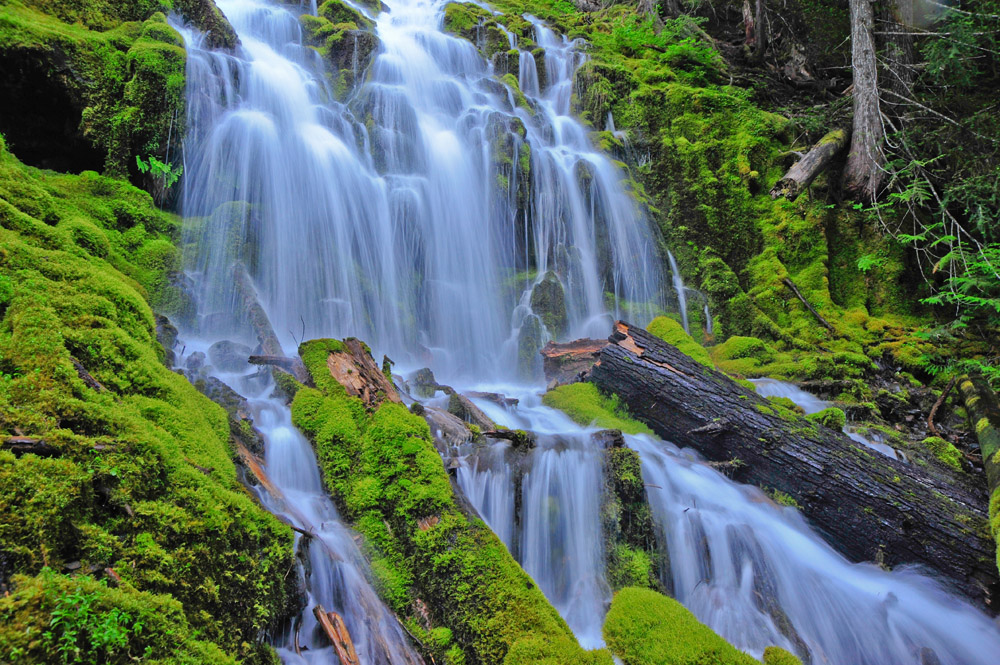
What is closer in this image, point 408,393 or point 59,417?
point 59,417

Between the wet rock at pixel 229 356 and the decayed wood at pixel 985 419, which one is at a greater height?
the wet rock at pixel 229 356

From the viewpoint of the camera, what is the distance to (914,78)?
11297 mm

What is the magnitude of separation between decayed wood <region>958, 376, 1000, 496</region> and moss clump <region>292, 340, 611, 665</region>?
4657mm

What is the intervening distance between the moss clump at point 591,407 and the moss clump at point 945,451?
3.31 m

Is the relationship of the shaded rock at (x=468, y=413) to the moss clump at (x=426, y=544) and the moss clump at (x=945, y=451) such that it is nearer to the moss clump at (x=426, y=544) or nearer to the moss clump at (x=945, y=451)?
the moss clump at (x=426, y=544)

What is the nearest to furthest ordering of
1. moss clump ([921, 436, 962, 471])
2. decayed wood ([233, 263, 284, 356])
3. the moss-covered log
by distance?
1. the moss-covered log
2. moss clump ([921, 436, 962, 471])
3. decayed wood ([233, 263, 284, 356])

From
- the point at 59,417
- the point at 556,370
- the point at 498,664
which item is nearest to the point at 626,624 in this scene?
the point at 498,664

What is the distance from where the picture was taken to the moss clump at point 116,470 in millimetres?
1695

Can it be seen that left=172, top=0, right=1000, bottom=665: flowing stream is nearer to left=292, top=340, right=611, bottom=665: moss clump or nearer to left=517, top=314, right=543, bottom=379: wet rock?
left=517, top=314, right=543, bottom=379: wet rock

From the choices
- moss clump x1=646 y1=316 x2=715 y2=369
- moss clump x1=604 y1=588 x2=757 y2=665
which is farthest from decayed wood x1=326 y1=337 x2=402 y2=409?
moss clump x1=646 y1=316 x2=715 y2=369

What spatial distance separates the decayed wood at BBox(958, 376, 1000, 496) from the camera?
4.57 meters

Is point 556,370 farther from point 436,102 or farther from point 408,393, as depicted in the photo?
point 436,102

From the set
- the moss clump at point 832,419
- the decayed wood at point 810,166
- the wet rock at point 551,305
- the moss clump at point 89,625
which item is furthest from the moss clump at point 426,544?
the decayed wood at point 810,166

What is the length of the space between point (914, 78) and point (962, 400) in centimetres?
919
